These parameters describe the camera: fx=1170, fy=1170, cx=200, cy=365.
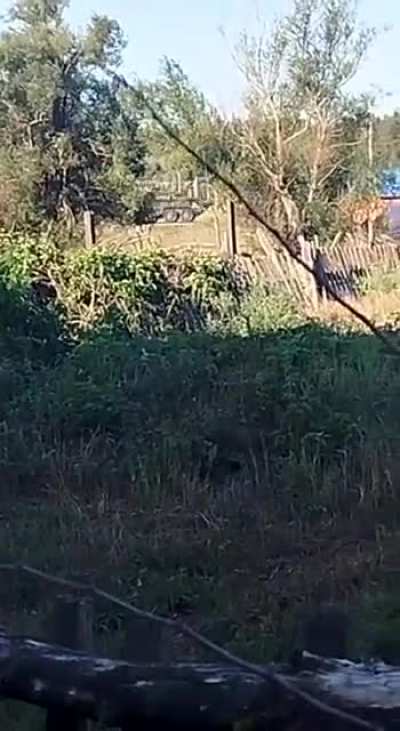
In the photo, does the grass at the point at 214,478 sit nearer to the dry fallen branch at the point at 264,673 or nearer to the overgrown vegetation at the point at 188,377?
the overgrown vegetation at the point at 188,377

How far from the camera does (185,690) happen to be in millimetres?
1322

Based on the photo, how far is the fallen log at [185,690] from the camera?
1.26m

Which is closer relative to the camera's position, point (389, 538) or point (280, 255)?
point (389, 538)

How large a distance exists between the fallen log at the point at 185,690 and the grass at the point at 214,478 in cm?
152

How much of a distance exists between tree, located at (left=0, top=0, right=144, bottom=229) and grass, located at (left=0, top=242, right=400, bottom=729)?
6.02 m

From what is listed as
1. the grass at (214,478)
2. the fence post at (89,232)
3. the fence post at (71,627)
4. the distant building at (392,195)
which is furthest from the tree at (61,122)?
the fence post at (71,627)

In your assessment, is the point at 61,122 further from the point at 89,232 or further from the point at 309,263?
the point at 309,263

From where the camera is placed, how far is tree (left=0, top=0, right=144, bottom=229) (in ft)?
48.5

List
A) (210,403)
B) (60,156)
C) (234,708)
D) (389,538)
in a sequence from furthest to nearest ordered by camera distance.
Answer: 1. (60,156)
2. (210,403)
3. (389,538)
4. (234,708)

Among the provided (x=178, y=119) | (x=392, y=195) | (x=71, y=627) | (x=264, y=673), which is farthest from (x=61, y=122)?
(x=264, y=673)

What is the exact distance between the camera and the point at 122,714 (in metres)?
1.35

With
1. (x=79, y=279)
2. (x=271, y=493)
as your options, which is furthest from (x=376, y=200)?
(x=271, y=493)

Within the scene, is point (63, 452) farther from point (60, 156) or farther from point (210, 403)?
point (60, 156)

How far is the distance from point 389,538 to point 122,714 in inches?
147
